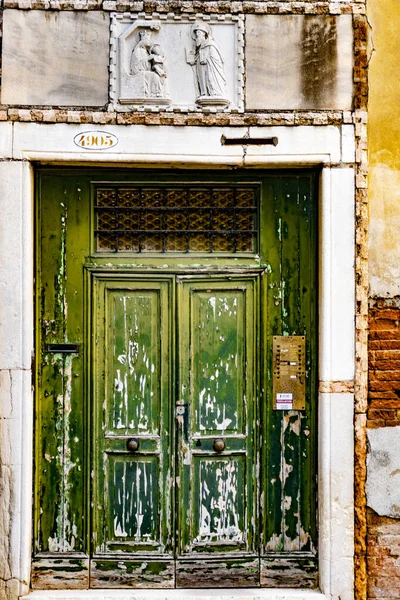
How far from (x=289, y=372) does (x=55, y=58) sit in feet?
8.26

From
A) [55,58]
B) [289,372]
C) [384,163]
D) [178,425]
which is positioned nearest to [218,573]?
[178,425]

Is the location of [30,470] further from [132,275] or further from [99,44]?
[99,44]

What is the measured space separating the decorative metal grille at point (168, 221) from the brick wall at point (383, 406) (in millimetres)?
990

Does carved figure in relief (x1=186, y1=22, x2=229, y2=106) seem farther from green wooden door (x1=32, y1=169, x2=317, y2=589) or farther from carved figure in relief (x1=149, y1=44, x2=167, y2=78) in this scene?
green wooden door (x1=32, y1=169, x2=317, y2=589)

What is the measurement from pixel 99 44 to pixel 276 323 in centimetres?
212

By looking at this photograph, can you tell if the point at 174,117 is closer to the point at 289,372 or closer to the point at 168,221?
the point at 168,221

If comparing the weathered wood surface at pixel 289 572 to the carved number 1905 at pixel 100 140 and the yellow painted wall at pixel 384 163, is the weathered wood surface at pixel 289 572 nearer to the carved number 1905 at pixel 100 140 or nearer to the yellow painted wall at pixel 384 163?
the yellow painted wall at pixel 384 163

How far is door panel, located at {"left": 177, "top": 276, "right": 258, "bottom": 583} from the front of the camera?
181 inches

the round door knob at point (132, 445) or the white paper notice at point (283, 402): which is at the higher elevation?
the white paper notice at point (283, 402)

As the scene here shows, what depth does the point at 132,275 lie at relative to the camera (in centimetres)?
457

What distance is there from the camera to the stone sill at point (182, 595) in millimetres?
4410

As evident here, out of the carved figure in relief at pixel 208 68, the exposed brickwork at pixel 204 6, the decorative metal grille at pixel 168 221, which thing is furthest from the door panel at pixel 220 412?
the exposed brickwork at pixel 204 6

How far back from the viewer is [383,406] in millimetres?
4508

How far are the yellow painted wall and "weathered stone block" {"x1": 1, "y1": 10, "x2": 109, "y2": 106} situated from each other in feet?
5.71
